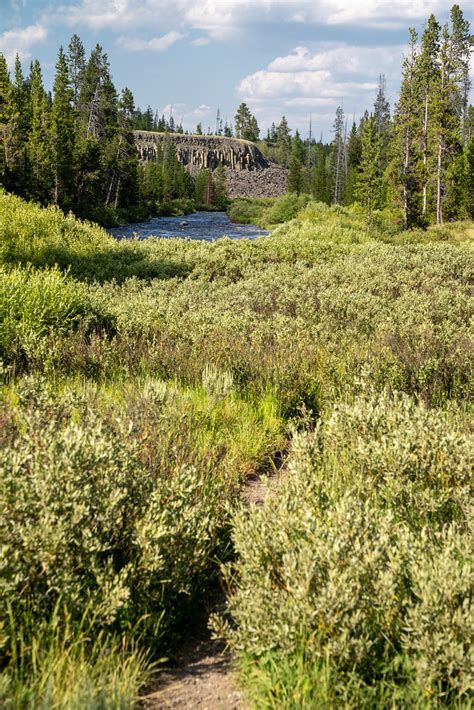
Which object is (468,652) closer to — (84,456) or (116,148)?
(84,456)

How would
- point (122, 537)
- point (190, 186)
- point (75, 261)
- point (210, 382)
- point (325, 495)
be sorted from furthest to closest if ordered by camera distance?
point (190, 186) < point (75, 261) < point (210, 382) < point (325, 495) < point (122, 537)

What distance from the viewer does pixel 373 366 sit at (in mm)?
6762

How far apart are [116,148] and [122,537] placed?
5927 cm

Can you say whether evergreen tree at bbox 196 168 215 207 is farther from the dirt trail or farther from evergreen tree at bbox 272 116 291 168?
the dirt trail

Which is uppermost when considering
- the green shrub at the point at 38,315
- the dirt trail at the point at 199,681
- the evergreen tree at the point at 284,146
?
the evergreen tree at the point at 284,146

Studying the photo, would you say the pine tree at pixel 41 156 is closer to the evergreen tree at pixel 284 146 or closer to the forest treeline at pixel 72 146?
the forest treeline at pixel 72 146

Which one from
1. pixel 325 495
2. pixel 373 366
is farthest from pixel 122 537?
pixel 373 366

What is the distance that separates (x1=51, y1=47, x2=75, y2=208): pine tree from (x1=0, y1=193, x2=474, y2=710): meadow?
44064mm

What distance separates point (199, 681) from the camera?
110 inches

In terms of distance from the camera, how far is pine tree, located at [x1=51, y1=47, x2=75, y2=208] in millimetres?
47438

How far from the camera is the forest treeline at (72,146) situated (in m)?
47.4

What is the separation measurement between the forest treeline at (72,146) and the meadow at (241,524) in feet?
143

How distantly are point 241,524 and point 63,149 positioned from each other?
5000cm

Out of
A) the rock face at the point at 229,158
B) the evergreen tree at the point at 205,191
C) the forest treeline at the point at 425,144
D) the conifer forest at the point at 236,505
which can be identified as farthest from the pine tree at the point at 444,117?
the rock face at the point at 229,158
